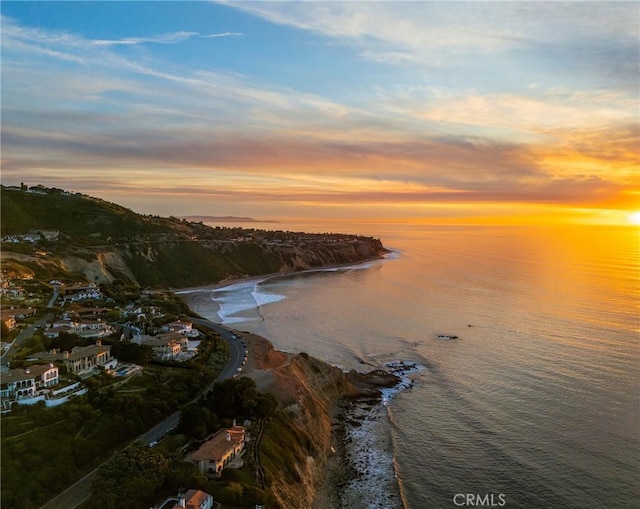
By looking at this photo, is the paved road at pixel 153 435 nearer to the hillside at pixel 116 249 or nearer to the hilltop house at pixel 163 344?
the hilltop house at pixel 163 344

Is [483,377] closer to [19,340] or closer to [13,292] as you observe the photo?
[19,340]

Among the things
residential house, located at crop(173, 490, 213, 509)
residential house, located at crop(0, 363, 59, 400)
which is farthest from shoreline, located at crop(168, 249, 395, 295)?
residential house, located at crop(173, 490, 213, 509)

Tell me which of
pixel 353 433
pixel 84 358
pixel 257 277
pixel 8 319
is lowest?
pixel 257 277

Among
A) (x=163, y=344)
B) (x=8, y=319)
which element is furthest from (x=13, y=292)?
(x=163, y=344)

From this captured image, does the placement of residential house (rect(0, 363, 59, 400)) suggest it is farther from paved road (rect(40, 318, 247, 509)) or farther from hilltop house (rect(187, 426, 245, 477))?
hilltop house (rect(187, 426, 245, 477))

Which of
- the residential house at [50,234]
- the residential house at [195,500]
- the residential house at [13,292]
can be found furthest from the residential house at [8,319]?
the residential house at [50,234]

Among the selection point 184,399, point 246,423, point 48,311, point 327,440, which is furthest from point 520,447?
point 48,311
